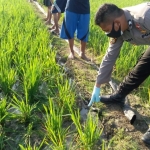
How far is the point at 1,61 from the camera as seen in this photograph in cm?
263

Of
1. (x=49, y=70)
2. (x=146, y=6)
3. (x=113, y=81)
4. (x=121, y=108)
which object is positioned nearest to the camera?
(x=146, y=6)

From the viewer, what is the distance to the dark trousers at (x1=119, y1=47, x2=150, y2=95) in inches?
86.9

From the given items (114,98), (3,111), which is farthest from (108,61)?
(3,111)

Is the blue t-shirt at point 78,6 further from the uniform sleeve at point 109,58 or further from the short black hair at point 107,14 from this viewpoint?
the short black hair at point 107,14

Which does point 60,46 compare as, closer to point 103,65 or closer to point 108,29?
point 103,65

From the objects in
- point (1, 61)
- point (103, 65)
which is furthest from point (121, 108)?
point (1, 61)

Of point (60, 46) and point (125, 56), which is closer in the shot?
point (125, 56)

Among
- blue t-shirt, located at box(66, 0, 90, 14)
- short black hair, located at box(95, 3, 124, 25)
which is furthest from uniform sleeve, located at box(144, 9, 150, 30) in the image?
blue t-shirt, located at box(66, 0, 90, 14)

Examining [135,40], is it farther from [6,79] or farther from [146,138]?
[6,79]

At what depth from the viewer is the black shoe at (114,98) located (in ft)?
8.48

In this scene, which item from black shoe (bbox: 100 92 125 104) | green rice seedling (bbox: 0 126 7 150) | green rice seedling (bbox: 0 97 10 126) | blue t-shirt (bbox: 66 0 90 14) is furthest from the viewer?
blue t-shirt (bbox: 66 0 90 14)

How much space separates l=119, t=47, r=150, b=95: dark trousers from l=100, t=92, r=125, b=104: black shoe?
0.08 m

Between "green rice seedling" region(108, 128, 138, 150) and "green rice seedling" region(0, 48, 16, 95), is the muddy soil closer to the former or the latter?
"green rice seedling" region(108, 128, 138, 150)

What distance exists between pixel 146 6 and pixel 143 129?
1109 mm
